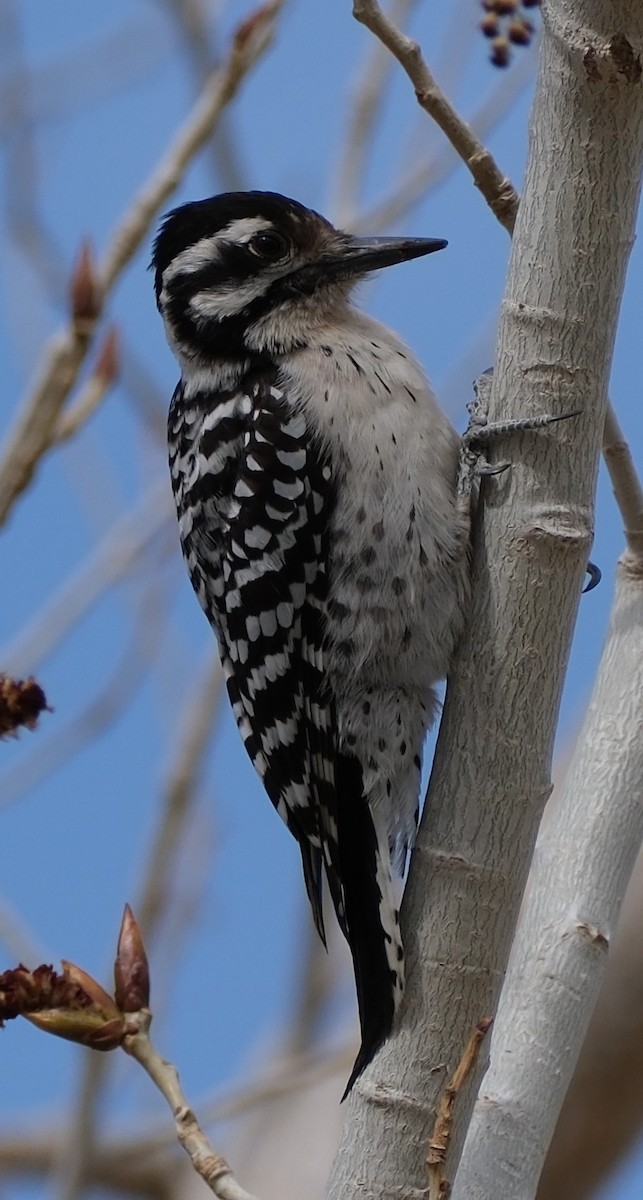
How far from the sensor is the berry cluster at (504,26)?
8.85 feet

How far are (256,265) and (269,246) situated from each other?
50mm

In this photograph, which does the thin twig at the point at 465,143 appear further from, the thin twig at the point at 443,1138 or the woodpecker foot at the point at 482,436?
the thin twig at the point at 443,1138

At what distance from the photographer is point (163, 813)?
148 inches

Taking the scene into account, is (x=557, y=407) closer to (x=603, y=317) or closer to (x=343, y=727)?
(x=603, y=317)

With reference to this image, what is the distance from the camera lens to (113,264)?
2463mm

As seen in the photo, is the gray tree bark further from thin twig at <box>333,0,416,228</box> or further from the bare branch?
thin twig at <box>333,0,416,228</box>

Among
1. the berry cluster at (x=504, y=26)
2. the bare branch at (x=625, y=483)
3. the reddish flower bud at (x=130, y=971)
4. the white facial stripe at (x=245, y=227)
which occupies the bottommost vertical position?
the reddish flower bud at (x=130, y=971)

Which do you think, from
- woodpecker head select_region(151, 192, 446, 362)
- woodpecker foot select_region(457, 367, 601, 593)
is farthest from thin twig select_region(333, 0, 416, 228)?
woodpecker foot select_region(457, 367, 601, 593)

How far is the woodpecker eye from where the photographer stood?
3.16 m

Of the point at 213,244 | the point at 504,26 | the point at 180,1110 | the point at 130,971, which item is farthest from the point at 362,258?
the point at 180,1110

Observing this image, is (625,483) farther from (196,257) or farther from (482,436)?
(196,257)

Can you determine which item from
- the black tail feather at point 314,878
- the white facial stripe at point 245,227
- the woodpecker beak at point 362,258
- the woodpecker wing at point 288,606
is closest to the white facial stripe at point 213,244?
the white facial stripe at point 245,227

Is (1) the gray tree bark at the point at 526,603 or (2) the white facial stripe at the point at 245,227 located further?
(2) the white facial stripe at the point at 245,227

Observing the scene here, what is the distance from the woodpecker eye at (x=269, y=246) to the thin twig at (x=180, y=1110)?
1802mm
